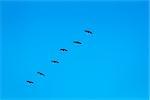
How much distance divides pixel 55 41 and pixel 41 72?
1.65 ft

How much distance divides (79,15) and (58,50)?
2.01 ft

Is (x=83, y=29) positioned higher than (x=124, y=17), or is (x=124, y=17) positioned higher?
(x=124, y=17)

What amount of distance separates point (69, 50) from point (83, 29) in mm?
372

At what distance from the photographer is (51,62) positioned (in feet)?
13.4

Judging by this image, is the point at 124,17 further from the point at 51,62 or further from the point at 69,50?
the point at 51,62

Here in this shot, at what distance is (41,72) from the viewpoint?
4059mm

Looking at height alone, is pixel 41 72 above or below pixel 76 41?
below

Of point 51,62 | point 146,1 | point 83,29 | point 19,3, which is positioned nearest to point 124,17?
point 146,1

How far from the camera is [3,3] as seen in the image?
406 cm

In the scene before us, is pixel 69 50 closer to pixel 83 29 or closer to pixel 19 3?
pixel 83 29

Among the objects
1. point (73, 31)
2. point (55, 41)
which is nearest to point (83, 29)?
point (73, 31)

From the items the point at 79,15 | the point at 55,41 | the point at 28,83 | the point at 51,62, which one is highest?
the point at 79,15

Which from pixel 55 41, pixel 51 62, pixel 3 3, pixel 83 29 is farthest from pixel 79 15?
pixel 3 3

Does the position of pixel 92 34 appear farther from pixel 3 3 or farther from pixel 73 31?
pixel 3 3
